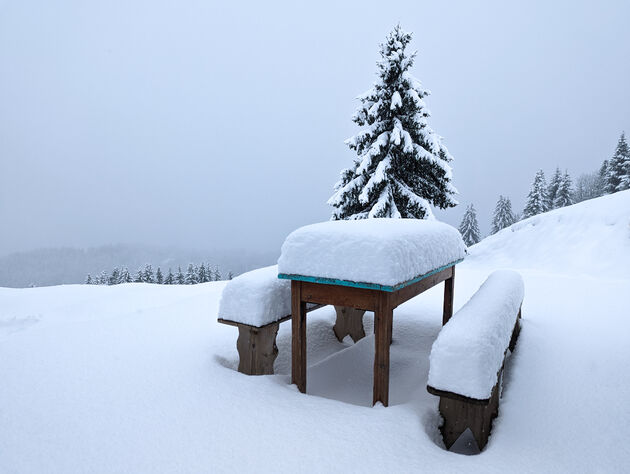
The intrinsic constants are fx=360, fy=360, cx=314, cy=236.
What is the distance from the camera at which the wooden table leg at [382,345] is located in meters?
3.58

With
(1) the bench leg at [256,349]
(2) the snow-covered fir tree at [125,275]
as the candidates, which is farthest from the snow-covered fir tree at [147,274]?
(1) the bench leg at [256,349]

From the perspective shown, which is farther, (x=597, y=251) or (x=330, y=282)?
(x=597, y=251)

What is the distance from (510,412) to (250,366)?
2829 millimetres

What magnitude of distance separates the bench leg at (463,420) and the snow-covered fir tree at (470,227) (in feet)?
126

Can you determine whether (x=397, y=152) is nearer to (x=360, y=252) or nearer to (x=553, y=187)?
(x=360, y=252)

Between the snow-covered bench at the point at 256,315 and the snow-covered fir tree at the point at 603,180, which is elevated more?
the snow-covered fir tree at the point at 603,180

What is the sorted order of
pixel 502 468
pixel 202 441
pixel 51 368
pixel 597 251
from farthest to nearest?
1. pixel 597 251
2. pixel 51 368
3. pixel 202 441
4. pixel 502 468

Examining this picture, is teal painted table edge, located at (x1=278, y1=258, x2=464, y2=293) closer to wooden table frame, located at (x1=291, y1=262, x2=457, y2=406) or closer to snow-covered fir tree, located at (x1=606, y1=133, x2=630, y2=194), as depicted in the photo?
wooden table frame, located at (x1=291, y1=262, x2=457, y2=406)

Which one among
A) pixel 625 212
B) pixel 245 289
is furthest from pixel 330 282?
pixel 625 212

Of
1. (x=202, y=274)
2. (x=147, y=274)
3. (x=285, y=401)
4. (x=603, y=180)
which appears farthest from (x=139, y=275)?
(x=603, y=180)

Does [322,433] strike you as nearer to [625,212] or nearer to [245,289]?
[245,289]

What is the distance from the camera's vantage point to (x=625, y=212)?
14625 millimetres

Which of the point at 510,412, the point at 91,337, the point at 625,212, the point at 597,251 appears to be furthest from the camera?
the point at 625,212

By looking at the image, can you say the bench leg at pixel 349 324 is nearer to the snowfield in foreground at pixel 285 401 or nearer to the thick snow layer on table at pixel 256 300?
the snowfield in foreground at pixel 285 401
